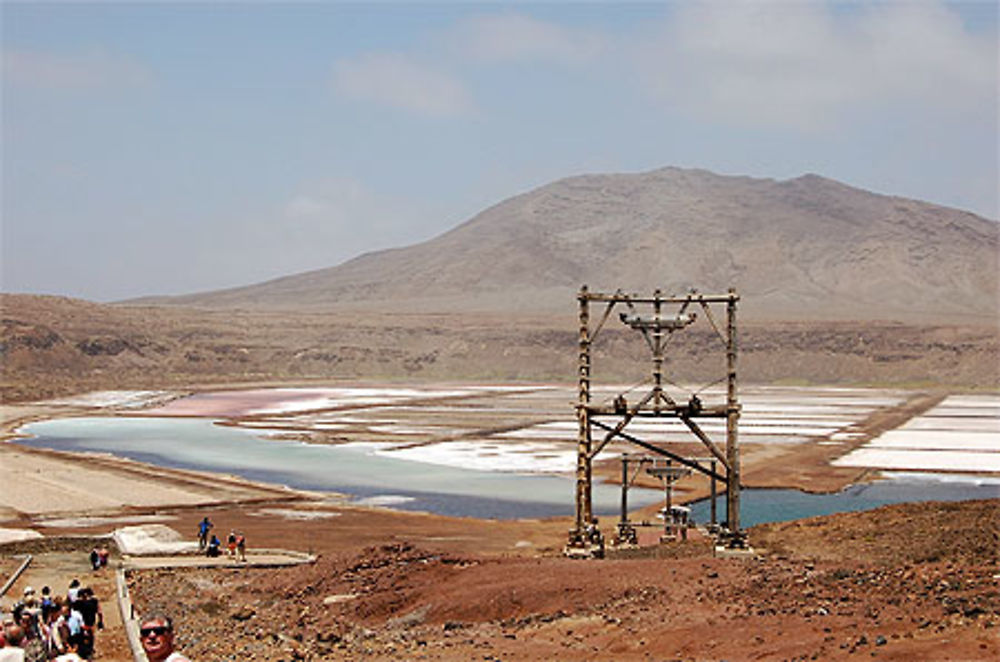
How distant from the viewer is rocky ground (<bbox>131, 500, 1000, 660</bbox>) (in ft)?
40.2

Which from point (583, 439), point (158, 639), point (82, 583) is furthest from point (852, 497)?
point (158, 639)

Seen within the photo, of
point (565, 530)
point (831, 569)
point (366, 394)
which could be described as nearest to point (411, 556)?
point (831, 569)

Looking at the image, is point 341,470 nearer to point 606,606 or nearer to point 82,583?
point 82,583

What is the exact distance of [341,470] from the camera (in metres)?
58.0

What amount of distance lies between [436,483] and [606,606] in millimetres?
38253

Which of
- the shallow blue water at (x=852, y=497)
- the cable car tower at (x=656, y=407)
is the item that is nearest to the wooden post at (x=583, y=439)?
the cable car tower at (x=656, y=407)

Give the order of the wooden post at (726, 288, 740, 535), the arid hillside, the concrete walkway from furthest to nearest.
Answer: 1. the arid hillside
2. the concrete walkway
3. the wooden post at (726, 288, 740, 535)

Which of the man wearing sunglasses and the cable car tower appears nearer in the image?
the man wearing sunglasses

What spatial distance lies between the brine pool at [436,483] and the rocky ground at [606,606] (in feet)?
77.8

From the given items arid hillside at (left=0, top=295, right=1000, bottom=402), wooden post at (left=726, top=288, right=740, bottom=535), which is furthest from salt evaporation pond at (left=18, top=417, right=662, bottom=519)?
arid hillside at (left=0, top=295, right=1000, bottom=402)

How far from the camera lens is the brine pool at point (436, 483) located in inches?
1834

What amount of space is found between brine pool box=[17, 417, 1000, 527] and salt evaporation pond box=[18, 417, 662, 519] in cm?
4

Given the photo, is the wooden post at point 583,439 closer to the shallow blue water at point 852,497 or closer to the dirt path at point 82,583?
the dirt path at point 82,583

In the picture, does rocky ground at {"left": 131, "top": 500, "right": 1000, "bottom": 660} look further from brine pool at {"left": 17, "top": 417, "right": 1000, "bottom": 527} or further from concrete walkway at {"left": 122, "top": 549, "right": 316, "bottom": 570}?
brine pool at {"left": 17, "top": 417, "right": 1000, "bottom": 527}
